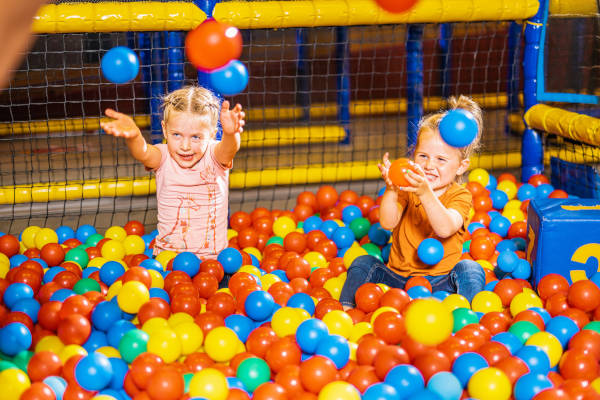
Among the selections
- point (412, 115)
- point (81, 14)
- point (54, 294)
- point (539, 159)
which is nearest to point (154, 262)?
point (54, 294)

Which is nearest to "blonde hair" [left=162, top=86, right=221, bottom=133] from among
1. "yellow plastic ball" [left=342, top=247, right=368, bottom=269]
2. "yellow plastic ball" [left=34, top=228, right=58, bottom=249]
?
"yellow plastic ball" [left=342, top=247, right=368, bottom=269]

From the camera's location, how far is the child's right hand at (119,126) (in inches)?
74.5

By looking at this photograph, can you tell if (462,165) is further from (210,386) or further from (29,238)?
(29,238)

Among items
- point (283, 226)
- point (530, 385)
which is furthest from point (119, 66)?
point (283, 226)

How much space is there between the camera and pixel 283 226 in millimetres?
2725

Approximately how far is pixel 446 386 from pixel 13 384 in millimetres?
884

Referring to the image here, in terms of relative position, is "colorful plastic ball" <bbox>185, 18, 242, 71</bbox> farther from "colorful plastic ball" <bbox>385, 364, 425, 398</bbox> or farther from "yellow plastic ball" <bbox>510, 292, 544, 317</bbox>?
"yellow plastic ball" <bbox>510, 292, 544, 317</bbox>

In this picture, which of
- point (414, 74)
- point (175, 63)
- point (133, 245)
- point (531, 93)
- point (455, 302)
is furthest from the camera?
point (414, 74)

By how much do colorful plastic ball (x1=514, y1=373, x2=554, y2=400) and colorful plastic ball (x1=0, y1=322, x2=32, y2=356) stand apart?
1.13m

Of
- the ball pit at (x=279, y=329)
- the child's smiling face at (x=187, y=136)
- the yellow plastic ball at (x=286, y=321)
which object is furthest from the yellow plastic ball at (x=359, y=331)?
the child's smiling face at (x=187, y=136)

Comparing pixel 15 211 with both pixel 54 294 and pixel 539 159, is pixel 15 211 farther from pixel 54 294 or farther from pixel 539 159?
pixel 539 159

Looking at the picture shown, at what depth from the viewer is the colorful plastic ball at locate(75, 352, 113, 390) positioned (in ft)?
4.70

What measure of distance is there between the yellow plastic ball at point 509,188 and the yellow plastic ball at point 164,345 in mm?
1908

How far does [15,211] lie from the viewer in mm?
3123
